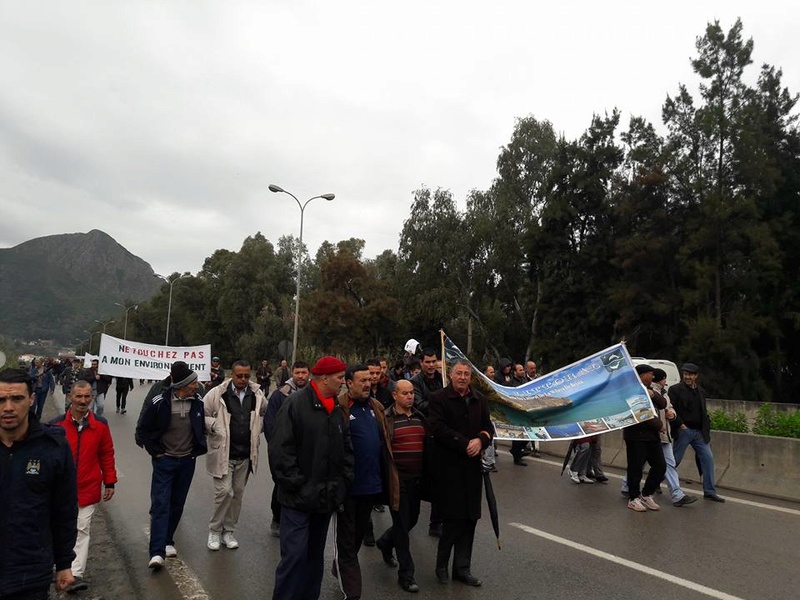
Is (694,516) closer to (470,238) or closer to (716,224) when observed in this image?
(716,224)

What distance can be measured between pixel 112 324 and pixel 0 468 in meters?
128

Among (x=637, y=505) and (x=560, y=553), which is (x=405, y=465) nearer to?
(x=560, y=553)

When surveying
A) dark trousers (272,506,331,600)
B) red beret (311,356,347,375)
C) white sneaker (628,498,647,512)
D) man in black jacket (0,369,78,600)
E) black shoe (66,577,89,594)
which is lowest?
black shoe (66,577,89,594)

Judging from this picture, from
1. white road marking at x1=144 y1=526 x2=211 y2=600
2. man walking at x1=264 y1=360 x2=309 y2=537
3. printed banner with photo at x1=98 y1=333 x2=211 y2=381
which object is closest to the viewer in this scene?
white road marking at x1=144 y1=526 x2=211 y2=600

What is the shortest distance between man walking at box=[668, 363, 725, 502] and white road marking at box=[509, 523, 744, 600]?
2865 millimetres

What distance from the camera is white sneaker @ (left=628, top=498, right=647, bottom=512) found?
25.7 feet

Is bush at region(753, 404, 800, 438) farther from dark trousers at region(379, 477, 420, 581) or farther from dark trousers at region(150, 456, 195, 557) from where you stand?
dark trousers at region(150, 456, 195, 557)

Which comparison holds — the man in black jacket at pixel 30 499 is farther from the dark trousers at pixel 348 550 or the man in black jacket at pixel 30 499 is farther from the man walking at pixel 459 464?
the man walking at pixel 459 464

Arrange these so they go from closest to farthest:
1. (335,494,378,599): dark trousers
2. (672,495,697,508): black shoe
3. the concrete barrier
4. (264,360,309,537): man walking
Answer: (335,494,378,599): dark trousers → (264,360,309,537): man walking → (672,495,697,508): black shoe → the concrete barrier

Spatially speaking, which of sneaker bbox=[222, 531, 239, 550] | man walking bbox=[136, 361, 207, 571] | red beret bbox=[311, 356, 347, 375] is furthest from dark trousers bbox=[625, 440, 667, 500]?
man walking bbox=[136, 361, 207, 571]

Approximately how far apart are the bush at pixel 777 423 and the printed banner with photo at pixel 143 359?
10.8 m

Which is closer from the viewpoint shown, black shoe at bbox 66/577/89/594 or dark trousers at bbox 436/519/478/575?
black shoe at bbox 66/577/89/594

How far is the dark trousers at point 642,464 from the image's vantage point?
7.95 metres

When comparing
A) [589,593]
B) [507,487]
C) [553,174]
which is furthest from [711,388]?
[589,593]
